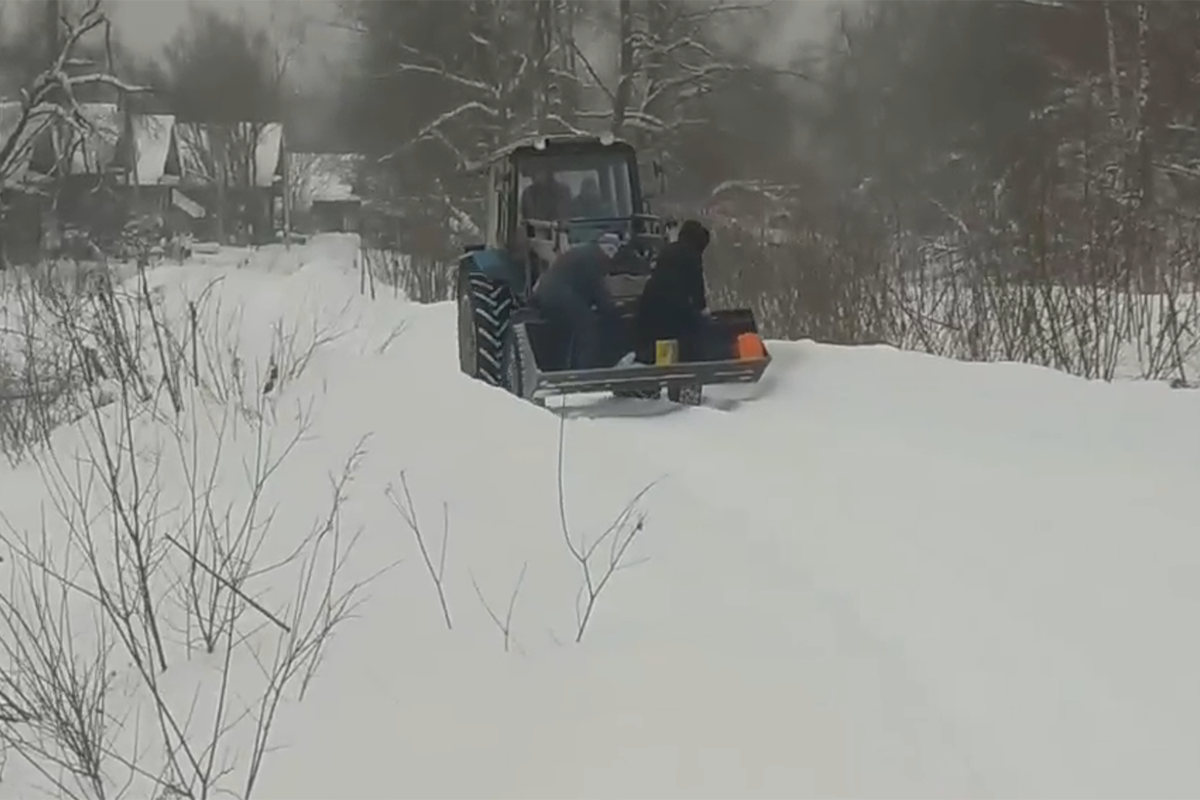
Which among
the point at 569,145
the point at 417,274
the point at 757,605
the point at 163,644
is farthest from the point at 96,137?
the point at 757,605

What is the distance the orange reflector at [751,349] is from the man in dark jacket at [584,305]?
2.69ft

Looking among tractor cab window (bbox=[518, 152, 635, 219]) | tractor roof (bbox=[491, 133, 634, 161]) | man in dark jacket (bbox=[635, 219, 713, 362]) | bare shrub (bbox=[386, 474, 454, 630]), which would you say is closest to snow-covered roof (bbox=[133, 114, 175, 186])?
tractor roof (bbox=[491, 133, 634, 161])

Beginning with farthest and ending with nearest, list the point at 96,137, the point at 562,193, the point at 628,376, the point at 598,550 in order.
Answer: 1. the point at 96,137
2. the point at 562,193
3. the point at 628,376
4. the point at 598,550

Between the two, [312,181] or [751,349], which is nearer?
[751,349]

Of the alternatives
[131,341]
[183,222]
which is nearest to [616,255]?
[131,341]

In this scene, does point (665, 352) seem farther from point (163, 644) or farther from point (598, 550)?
point (163, 644)

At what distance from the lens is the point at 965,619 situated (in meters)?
4.07

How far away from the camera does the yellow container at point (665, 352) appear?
8.55 meters

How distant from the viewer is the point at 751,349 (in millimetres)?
8688

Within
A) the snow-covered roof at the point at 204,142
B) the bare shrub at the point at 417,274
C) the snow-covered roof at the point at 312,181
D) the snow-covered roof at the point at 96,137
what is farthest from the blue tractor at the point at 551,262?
the snow-covered roof at the point at 204,142

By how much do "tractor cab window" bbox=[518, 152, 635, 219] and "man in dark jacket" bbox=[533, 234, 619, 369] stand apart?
1.26 meters

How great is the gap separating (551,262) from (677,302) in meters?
1.16

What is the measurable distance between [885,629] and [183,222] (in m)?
54.1

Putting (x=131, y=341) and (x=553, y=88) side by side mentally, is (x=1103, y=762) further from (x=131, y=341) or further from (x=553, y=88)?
(x=553, y=88)
